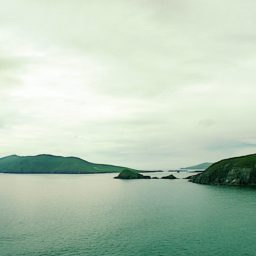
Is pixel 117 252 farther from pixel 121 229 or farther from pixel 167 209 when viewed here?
pixel 167 209

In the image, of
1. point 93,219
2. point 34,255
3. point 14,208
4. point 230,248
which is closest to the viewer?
point 34,255

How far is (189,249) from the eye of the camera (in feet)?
234

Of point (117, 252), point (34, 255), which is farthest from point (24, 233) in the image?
point (117, 252)

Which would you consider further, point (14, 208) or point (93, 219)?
point (14, 208)

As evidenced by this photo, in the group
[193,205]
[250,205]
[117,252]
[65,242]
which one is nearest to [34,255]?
[65,242]

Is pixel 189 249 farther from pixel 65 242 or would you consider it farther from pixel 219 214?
pixel 219 214

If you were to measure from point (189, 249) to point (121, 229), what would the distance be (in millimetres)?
24947

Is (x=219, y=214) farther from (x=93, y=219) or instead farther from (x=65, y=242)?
(x=65, y=242)

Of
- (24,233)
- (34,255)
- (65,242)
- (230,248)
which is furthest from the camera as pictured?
(24,233)

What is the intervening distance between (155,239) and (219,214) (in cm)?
4270

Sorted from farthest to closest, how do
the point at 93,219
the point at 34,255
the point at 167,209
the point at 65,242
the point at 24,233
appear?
1. the point at 167,209
2. the point at 93,219
3. the point at 24,233
4. the point at 65,242
5. the point at 34,255

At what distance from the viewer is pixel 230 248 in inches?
2830

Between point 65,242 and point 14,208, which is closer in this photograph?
point 65,242

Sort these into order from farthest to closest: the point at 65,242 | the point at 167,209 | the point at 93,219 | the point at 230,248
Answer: the point at 167,209
the point at 93,219
the point at 65,242
the point at 230,248
